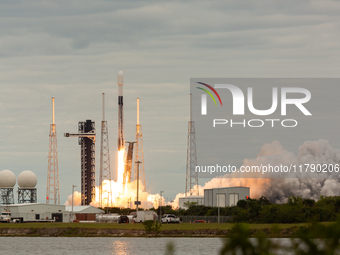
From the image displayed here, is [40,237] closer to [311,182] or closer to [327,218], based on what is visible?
[327,218]

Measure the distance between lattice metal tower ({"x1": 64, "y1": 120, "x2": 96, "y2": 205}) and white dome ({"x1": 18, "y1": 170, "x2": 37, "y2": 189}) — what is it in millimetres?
14195

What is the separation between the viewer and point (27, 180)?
15250 cm

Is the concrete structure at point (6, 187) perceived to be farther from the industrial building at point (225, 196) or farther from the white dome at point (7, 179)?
the industrial building at point (225, 196)

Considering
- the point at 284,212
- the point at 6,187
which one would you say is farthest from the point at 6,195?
the point at 284,212

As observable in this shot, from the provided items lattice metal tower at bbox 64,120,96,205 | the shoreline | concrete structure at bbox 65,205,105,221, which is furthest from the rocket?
the shoreline

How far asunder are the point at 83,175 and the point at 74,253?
314 feet

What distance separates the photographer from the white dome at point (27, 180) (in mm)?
152500

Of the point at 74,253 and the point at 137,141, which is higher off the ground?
the point at 137,141

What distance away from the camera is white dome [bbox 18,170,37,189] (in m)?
152

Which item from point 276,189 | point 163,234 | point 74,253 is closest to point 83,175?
point 276,189

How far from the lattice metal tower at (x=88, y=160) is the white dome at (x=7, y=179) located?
20.7m

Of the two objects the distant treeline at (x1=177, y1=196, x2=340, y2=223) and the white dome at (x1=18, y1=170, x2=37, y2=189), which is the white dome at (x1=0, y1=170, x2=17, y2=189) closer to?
the white dome at (x1=18, y1=170, x2=37, y2=189)

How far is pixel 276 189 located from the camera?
156 m

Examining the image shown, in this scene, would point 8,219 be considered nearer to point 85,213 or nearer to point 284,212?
point 85,213
